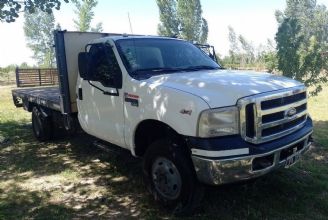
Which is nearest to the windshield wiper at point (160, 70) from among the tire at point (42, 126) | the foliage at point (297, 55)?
the tire at point (42, 126)

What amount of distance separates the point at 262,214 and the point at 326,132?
5380 mm

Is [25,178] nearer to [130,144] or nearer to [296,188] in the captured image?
[130,144]

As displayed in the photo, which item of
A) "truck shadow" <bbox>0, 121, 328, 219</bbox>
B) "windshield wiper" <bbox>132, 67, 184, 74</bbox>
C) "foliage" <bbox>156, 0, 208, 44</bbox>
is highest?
"foliage" <bbox>156, 0, 208, 44</bbox>

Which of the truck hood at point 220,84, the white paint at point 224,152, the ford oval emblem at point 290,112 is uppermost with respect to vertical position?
the truck hood at point 220,84

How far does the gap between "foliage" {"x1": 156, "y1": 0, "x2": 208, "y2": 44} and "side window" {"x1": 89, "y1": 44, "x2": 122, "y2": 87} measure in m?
45.2

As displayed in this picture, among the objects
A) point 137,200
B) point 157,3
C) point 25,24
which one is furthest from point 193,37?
point 137,200

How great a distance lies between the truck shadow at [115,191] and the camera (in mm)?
4781

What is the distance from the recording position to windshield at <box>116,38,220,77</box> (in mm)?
5250

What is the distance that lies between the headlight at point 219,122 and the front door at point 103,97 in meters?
1.56

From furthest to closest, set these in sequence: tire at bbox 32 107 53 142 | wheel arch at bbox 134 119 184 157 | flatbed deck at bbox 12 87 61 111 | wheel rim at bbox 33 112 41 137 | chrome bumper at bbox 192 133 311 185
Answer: wheel rim at bbox 33 112 41 137 < tire at bbox 32 107 53 142 < flatbed deck at bbox 12 87 61 111 < wheel arch at bbox 134 119 184 157 < chrome bumper at bbox 192 133 311 185

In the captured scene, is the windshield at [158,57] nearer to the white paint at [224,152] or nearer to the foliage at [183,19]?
the white paint at [224,152]

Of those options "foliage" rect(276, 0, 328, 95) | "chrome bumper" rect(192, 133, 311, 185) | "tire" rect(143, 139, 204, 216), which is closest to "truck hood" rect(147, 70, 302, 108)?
"chrome bumper" rect(192, 133, 311, 185)

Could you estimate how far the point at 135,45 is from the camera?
5.59 meters

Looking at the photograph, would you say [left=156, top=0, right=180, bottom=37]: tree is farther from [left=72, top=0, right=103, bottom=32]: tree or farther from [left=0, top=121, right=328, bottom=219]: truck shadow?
[left=0, top=121, right=328, bottom=219]: truck shadow
